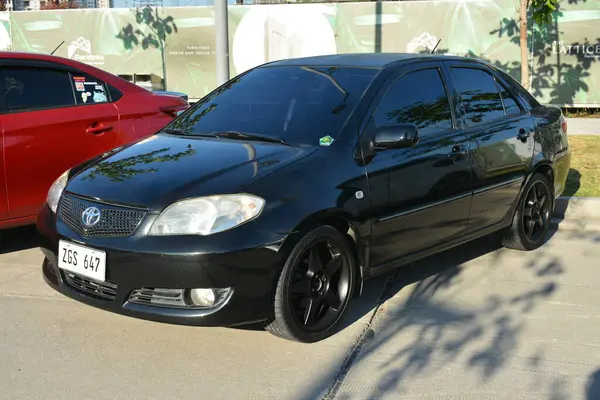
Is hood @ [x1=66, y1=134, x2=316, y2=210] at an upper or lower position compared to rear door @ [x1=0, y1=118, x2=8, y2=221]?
upper

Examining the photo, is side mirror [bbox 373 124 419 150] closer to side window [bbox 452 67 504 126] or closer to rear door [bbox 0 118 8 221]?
side window [bbox 452 67 504 126]

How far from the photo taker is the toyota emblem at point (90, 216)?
3.53 m

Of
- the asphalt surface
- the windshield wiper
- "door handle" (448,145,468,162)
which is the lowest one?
the asphalt surface

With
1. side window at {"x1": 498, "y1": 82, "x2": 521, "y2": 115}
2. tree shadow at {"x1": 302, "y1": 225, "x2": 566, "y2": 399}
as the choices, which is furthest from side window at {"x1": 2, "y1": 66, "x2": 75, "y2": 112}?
side window at {"x1": 498, "y1": 82, "x2": 521, "y2": 115}

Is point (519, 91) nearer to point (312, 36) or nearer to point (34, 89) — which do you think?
point (34, 89)

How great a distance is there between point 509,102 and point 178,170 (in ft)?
9.64

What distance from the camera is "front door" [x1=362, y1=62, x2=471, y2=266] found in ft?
13.1

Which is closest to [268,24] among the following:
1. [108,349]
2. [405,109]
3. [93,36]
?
[93,36]

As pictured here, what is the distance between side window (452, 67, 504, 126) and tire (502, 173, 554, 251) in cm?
72

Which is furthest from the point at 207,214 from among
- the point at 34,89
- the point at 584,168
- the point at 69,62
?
the point at 584,168

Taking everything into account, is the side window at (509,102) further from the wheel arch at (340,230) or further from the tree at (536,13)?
the tree at (536,13)

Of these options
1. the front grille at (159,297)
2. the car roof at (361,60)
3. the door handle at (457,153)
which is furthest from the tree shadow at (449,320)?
the car roof at (361,60)

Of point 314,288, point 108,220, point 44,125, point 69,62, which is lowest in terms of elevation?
point 314,288

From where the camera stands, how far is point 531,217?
561 cm
